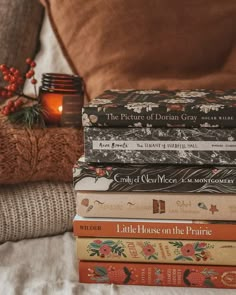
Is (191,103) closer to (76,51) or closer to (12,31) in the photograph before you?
(76,51)

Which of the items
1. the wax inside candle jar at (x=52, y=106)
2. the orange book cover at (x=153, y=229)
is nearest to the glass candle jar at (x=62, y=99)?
the wax inside candle jar at (x=52, y=106)

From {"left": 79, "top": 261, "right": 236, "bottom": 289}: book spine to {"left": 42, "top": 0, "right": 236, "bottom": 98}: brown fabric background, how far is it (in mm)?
369

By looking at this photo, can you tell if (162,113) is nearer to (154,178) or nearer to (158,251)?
(154,178)

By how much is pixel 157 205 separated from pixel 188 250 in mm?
83

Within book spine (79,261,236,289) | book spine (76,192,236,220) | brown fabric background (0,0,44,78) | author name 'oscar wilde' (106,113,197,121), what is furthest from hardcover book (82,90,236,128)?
brown fabric background (0,0,44,78)

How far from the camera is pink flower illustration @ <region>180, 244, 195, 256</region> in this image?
0.69 m

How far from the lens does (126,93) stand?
0.78m

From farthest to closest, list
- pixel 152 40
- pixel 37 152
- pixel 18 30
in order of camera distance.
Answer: pixel 18 30
pixel 152 40
pixel 37 152

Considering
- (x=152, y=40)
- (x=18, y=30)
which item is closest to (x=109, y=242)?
(x=152, y=40)

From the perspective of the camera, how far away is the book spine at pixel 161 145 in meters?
0.65

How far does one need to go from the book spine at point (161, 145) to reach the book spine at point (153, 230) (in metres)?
0.09

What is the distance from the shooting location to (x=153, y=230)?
688 mm

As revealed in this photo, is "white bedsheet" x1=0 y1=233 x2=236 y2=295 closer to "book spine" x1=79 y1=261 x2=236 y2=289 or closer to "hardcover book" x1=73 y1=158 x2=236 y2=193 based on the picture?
"book spine" x1=79 y1=261 x2=236 y2=289

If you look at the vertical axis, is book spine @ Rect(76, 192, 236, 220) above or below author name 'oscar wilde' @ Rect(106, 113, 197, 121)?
below
